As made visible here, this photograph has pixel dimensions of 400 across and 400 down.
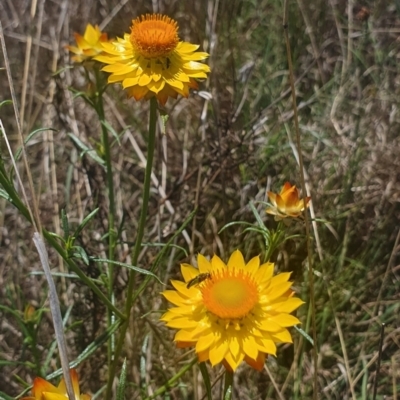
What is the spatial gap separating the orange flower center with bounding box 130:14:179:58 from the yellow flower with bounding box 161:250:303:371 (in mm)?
548

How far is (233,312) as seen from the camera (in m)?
1.23

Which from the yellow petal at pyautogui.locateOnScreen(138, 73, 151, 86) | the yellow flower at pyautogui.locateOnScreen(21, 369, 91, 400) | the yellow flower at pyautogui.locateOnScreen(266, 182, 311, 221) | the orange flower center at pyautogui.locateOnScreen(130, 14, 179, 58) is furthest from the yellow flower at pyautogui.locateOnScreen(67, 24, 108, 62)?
the yellow flower at pyautogui.locateOnScreen(21, 369, 91, 400)

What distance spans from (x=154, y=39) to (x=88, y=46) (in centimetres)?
47

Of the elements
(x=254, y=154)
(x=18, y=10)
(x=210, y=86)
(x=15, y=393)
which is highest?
(x=18, y=10)

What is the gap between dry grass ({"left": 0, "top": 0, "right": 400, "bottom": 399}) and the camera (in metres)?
2.07

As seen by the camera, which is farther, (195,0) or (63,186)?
(195,0)

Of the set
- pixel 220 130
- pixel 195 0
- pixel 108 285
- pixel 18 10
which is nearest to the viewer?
pixel 108 285

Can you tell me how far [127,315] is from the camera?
1.47 meters

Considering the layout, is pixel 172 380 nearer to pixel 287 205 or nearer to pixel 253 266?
pixel 253 266

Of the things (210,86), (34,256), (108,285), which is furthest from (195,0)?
(108,285)

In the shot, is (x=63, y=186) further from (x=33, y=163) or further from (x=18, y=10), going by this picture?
(x=18, y=10)

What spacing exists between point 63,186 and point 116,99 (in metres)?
0.54

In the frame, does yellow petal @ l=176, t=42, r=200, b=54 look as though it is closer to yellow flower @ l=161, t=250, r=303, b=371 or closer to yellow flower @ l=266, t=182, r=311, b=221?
yellow flower @ l=266, t=182, r=311, b=221

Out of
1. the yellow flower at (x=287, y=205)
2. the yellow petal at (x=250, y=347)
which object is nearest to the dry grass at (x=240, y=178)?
the yellow flower at (x=287, y=205)
